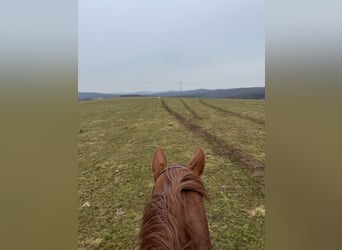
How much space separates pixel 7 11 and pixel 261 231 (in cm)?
129

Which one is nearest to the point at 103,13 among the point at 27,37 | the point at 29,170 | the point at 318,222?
the point at 27,37

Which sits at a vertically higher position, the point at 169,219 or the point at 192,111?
the point at 192,111

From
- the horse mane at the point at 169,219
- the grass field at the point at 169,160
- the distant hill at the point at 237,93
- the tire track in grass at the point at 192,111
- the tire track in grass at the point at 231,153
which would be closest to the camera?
the horse mane at the point at 169,219

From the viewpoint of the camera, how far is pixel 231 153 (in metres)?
1.96

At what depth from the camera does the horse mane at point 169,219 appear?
0.46m

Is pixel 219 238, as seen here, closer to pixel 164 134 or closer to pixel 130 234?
pixel 130 234

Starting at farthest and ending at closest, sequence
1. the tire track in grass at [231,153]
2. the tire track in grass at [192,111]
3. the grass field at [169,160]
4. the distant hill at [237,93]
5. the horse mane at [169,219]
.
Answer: the tire track in grass at [192,111]
the tire track in grass at [231,153]
the grass field at [169,160]
the distant hill at [237,93]
the horse mane at [169,219]

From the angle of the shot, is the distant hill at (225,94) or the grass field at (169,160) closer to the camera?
the distant hill at (225,94)

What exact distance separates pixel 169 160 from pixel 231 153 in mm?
525

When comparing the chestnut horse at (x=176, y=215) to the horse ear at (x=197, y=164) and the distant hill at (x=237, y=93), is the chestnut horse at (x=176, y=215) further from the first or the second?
the distant hill at (x=237, y=93)

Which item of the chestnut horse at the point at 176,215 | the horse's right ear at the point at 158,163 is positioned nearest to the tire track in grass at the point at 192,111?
the horse's right ear at the point at 158,163

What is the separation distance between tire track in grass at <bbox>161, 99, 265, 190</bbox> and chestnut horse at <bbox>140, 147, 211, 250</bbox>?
3.10ft

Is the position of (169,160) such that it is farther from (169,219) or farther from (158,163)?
(169,219)

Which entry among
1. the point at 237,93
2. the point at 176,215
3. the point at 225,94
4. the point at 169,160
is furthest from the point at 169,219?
the point at 169,160
